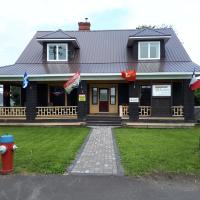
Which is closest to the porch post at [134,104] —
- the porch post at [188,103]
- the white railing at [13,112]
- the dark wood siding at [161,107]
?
the dark wood siding at [161,107]

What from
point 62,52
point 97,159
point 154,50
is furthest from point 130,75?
point 97,159

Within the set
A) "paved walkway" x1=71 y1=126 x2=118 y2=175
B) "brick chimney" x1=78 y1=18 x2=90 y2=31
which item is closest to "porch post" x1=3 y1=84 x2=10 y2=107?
"brick chimney" x1=78 y1=18 x2=90 y2=31

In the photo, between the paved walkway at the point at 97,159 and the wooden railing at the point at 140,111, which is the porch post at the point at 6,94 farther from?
the paved walkway at the point at 97,159

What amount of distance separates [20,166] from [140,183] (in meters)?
3.17

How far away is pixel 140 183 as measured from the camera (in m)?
6.84

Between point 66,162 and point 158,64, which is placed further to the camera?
point 158,64

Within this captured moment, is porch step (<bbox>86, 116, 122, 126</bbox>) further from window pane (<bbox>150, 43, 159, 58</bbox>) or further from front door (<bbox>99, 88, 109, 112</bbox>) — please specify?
window pane (<bbox>150, 43, 159, 58</bbox>)

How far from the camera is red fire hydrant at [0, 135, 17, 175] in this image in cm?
753

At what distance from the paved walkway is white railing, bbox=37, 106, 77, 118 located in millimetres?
7962

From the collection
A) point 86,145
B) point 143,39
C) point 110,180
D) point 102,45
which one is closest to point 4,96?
point 102,45

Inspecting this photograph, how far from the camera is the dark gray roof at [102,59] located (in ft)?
66.2

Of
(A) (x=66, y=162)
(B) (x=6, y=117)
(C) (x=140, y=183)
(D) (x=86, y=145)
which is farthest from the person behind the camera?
(B) (x=6, y=117)

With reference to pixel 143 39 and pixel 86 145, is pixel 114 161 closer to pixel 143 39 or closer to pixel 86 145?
pixel 86 145

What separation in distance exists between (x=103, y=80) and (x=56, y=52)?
468cm
